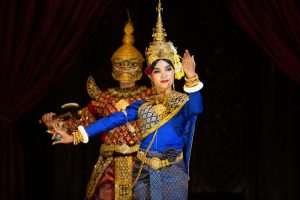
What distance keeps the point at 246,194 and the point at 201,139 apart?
1.76ft

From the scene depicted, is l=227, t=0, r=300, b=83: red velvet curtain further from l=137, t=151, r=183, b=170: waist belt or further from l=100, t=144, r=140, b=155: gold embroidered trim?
l=100, t=144, r=140, b=155: gold embroidered trim

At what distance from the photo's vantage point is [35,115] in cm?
546

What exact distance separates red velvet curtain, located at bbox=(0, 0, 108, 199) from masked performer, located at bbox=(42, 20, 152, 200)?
0.38 meters

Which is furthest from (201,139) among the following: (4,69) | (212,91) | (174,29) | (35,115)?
(4,69)

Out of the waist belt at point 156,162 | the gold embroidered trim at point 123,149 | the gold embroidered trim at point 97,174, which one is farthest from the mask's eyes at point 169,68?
the gold embroidered trim at point 97,174

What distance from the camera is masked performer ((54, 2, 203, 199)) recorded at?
413 cm

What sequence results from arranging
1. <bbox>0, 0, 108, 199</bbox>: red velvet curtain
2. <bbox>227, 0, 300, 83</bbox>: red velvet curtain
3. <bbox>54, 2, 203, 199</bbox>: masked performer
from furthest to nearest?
<bbox>0, 0, 108, 199</bbox>: red velvet curtain
<bbox>227, 0, 300, 83</bbox>: red velvet curtain
<bbox>54, 2, 203, 199</bbox>: masked performer

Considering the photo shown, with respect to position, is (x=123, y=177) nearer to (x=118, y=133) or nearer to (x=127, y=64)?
(x=118, y=133)

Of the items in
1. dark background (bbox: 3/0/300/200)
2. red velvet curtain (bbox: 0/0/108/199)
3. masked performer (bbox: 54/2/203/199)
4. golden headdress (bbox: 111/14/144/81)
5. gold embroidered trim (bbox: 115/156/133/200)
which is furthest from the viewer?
dark background (bbox: 3/0/300/200)

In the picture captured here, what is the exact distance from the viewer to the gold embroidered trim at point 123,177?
16.2 feet

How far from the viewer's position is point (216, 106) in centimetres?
573

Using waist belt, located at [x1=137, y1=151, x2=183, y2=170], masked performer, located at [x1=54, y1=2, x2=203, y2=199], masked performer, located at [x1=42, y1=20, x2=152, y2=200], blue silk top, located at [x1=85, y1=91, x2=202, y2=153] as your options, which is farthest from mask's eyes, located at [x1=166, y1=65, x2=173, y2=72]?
masked performer, located at [x1=42, y1=20, x2=152, y2=200]

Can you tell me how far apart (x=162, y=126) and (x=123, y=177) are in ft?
2.89

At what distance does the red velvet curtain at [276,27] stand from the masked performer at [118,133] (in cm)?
84
